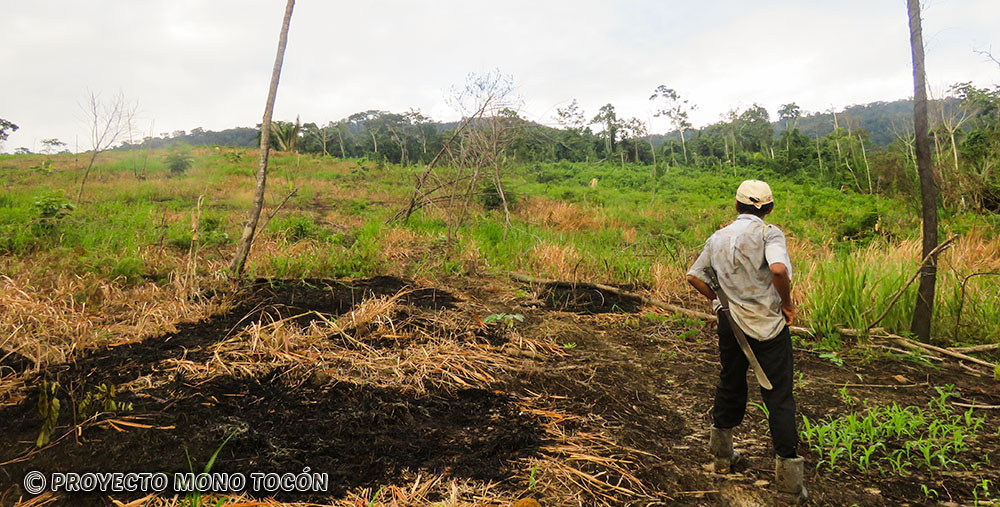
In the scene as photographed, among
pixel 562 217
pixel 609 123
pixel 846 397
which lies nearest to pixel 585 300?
pixel 846 397

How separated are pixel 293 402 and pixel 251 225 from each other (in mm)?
2693

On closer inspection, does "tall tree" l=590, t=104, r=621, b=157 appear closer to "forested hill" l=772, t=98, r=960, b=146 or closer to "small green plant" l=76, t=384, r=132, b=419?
"forested hill" l=772, t=98, r=960, b=146

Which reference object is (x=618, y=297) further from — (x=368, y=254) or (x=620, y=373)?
(x=368, y=254)

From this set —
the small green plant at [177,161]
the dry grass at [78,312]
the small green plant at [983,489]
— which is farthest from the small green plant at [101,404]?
the small green plant at [177,161]

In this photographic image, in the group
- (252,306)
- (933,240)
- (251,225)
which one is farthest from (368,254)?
(933,240)

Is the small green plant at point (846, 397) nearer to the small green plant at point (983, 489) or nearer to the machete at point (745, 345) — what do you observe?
the small green plant at point (983, 489)

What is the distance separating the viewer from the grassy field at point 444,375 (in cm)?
210

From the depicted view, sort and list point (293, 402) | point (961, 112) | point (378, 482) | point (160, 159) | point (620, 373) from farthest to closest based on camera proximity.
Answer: point (961, 112) → point (160, 159) → point (620, 373) → point (293, 402) → point (378, 482)

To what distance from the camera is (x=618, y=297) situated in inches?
227
